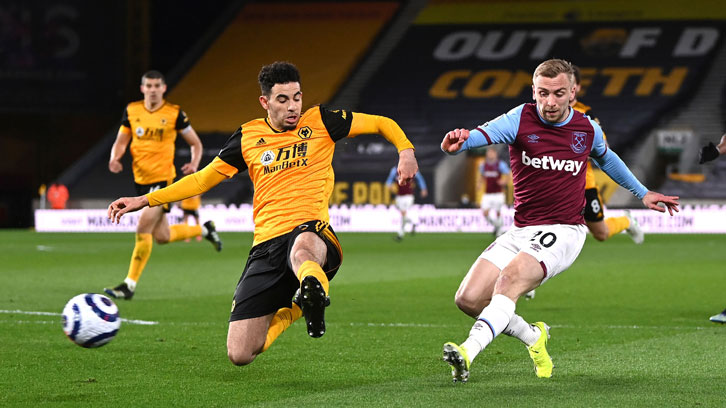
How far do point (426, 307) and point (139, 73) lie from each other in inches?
1014

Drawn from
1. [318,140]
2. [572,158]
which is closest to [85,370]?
[318,140]

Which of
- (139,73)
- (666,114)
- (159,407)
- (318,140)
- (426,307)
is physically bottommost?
(159,407)

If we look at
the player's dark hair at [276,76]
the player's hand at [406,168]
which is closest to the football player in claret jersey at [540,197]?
the player's hand at [406,168]

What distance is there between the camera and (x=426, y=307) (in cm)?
1109

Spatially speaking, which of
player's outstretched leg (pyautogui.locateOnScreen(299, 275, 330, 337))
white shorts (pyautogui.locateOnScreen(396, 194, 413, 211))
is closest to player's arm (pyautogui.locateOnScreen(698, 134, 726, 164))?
player's outstretched leg (pyautogui.locateOnScreen(299, 275, 330, 337))

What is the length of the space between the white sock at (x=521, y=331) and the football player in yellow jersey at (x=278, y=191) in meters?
1.07

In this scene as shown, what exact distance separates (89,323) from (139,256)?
17.2 ft

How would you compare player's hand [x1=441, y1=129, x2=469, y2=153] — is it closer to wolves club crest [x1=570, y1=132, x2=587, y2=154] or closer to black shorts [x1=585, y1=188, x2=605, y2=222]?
wolves club crest [x1=570, y1=132, x2=587, y2=154]

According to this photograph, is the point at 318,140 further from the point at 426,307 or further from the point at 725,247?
the point at 725,247

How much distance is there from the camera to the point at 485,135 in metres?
6.40

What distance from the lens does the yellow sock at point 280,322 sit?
6.62 metres

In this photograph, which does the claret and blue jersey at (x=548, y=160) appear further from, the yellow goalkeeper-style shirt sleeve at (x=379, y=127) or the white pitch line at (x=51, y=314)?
the white pitch line at (x=51, y=314)

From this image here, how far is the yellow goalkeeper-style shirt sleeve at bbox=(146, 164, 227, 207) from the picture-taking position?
6684 millimetres

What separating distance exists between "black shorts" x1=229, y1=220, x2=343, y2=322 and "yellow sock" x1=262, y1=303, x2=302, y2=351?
9 centimetres
